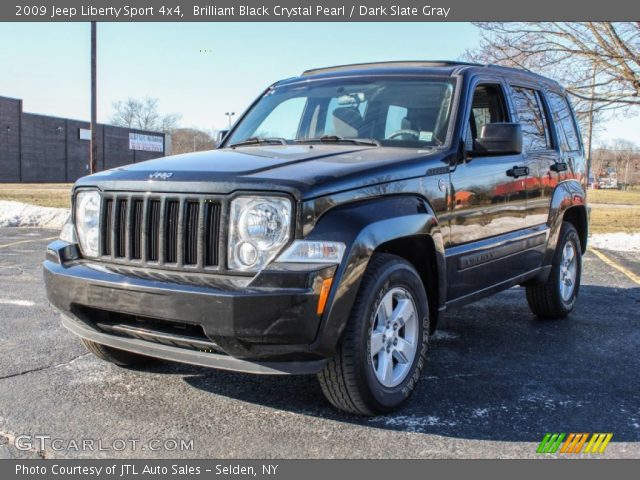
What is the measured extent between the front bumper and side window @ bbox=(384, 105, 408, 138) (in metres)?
1.62

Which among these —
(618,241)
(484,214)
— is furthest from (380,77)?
(618,241)

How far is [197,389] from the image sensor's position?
156 inches

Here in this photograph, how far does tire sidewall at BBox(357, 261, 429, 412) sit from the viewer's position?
3291 mm

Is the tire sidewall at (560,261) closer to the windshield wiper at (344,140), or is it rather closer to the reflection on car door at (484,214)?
the reflection on car door at (484,214)

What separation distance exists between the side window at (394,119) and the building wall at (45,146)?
170 feet

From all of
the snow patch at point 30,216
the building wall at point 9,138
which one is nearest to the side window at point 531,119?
the snow patch at point 30,216

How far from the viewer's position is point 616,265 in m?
9.66

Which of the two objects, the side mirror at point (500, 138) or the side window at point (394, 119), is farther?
the side window at point (394, 119)

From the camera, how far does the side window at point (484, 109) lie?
4578 mm

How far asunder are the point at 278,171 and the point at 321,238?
1.53 ft

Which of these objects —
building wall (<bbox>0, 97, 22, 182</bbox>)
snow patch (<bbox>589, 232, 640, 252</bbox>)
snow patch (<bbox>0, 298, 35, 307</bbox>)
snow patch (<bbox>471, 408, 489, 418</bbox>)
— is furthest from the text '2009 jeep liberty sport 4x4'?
building wall (<bbox>0, 97, 22, 182</bbox>)

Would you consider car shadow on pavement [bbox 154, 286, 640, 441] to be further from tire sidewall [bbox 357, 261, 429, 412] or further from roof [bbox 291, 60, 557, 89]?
roof [bbox 291, 60, 557, 89]
